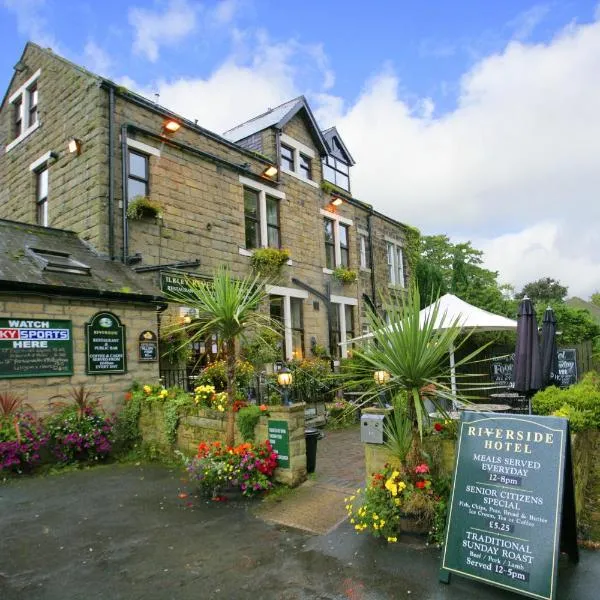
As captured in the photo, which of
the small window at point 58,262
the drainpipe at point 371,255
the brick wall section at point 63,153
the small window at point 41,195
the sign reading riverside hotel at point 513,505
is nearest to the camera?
the sign reading riverside hotel at point 513,505

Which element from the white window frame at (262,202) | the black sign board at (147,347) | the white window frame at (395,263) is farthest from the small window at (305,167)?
the black sign board at (147,347)

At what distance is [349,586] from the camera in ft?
11.9

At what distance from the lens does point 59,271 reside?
28.6ft

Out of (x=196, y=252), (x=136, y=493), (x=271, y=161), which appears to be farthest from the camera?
(x=271, y=161)

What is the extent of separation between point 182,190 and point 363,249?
354 inches

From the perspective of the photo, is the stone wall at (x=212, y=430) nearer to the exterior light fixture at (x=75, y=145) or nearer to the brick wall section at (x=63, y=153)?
the brick wall section at (x=63, y=153)

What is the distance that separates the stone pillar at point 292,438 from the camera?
601cm

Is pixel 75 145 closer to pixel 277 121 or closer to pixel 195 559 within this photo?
pixel 277 121

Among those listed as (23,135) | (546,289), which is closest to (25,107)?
(23,135)

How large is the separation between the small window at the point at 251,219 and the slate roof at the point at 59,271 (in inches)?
182

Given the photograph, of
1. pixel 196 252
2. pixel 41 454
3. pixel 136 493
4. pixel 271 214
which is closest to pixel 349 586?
pixel 136 493

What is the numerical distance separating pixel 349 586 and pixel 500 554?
3.78 ft

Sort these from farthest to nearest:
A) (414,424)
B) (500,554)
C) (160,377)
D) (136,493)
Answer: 1. (160,377)
2. (136,493)
3. (414,424)
4. (500,554)

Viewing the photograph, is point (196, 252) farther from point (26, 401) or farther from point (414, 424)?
point (414, 424)
